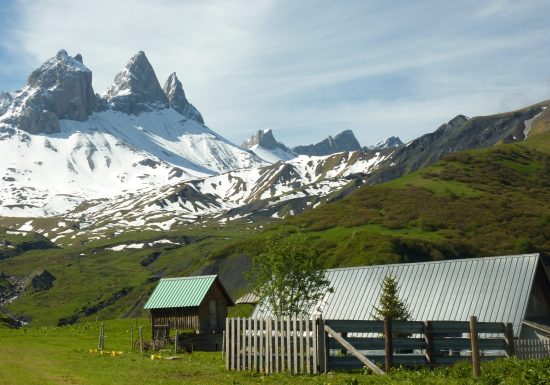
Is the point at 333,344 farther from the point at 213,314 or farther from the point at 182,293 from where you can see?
the point at 213,314

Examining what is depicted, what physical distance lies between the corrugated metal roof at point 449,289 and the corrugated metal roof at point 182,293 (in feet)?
31.6

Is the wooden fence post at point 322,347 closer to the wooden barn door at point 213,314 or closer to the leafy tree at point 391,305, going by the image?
the leafy tree at point 391,305

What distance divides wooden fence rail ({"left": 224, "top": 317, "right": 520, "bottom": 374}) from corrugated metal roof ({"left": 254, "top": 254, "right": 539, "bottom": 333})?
1930 cm

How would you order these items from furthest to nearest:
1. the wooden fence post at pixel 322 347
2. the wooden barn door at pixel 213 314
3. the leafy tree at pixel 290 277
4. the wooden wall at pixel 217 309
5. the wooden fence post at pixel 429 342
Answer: the wooden barn door at pixel 213 314
the wooden wall at pixel 217 309
the leafy tree at pixel 290 277
the wooden fence post at pixel 429 342
the wooden fence post at pixel 322 347

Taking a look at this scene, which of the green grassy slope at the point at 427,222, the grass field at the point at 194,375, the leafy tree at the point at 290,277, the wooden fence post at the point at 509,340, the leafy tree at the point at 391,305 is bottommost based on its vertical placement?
the grass field at the point at 194,375

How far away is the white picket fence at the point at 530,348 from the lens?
29266mm

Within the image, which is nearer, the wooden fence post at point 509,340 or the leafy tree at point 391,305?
the wooden fence post at point 509,340

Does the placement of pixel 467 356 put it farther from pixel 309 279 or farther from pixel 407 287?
pixel 407 287

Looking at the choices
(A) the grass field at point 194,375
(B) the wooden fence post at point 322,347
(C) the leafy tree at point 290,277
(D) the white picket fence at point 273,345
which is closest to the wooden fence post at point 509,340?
(A) the grass field at point 194,375

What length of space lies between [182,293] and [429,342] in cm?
4102

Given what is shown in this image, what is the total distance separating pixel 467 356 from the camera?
86.2ft

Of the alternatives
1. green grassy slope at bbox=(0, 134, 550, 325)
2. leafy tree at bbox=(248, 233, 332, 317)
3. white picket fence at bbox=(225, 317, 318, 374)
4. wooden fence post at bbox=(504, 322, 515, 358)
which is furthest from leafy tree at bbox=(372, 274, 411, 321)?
green grassy slope at bbox=(0, 134, 550, 325)

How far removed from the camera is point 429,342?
2502 cm

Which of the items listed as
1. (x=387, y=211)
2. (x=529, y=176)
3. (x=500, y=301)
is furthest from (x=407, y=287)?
(x=529, y=176)
